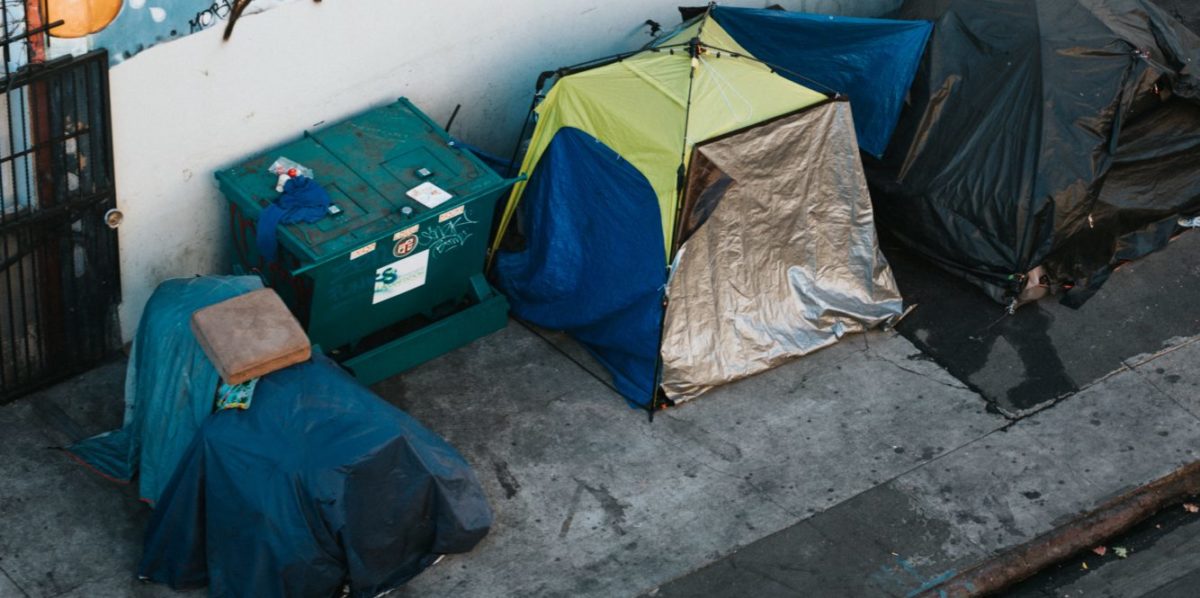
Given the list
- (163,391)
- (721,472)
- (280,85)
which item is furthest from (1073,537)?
(280,85)

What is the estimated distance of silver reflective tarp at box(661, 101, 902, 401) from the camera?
8531 mm

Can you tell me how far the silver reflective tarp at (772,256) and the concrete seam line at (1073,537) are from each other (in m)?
1.76

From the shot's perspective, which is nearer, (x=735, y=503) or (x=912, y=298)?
(x=735, y=503)

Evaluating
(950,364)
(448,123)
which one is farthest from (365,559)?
(950,364)

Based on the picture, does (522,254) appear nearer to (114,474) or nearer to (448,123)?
(448,123)

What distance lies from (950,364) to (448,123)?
132 inches

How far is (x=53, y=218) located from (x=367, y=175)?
1.65 m

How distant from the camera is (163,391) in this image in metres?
7.48

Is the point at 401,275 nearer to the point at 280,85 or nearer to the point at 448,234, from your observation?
the point at 448,234

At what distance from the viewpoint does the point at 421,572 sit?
24.7 ft

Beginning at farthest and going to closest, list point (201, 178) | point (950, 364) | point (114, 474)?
point (950, 364), point (201, 178), point (114, 474)

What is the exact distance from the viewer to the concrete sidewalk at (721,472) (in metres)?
7.62

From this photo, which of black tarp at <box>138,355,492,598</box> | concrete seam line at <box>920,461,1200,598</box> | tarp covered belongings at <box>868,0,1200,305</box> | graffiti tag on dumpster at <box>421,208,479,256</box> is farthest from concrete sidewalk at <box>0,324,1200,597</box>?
tarp covered belongings at <box>868,0,1200,305</box>

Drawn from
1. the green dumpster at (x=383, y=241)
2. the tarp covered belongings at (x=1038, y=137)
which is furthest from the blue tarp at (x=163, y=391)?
the tarp covered belongings at (x=1038, y=137)
